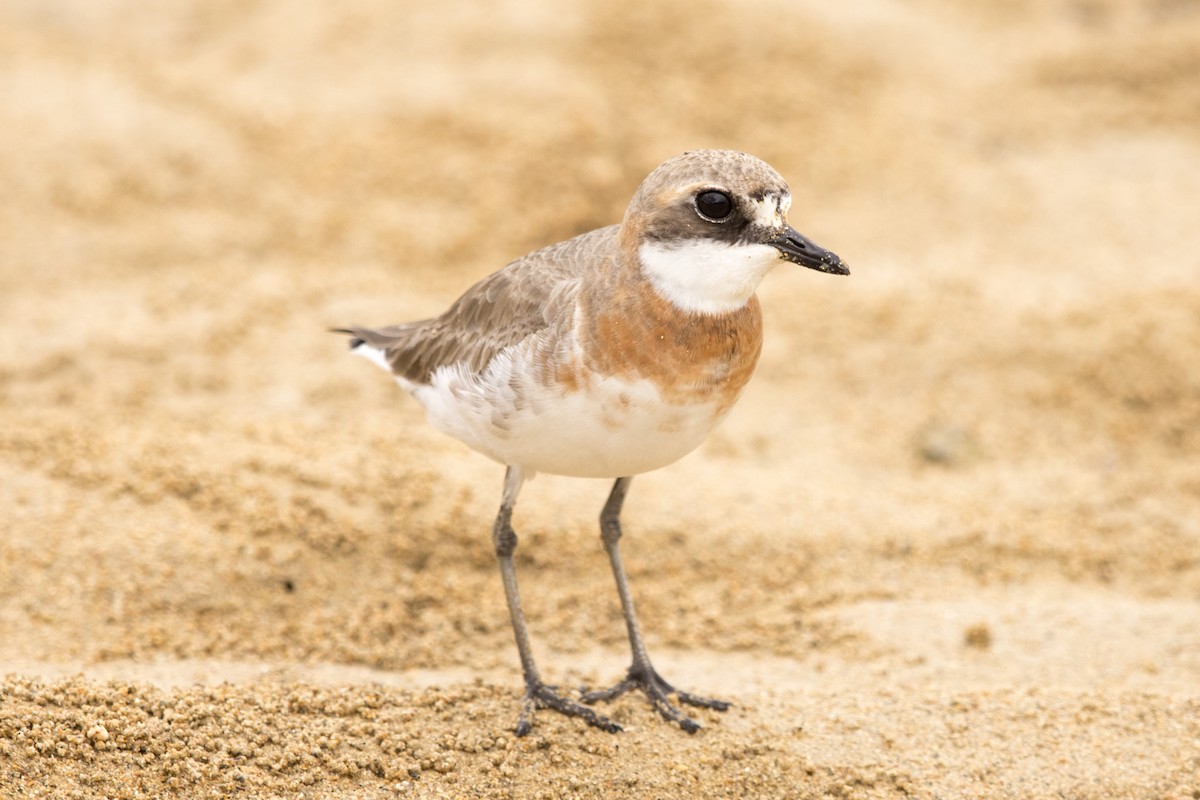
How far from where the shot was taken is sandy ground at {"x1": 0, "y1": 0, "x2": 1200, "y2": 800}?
4.78 m

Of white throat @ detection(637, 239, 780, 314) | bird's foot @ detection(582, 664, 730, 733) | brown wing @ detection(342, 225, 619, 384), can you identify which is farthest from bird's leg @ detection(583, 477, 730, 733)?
white throat @ detection(637, 239, 780, 314)

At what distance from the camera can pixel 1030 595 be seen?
6246 millimetres

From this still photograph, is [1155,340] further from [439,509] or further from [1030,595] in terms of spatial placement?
[439,509]

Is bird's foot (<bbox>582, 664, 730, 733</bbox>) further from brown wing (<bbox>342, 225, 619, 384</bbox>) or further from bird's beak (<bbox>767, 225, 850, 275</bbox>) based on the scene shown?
bird's beak (<bbox>767, 225, 850, 275</bbox>)

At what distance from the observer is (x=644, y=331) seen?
4.26 meters

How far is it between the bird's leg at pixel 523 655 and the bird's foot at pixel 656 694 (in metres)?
0.18

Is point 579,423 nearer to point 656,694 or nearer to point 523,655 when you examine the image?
point 523,655

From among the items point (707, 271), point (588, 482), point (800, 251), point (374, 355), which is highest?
point (800, 251)

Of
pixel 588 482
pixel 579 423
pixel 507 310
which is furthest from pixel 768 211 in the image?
pixel 588 482

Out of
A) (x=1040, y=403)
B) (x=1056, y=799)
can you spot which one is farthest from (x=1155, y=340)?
(x=1056, y=799)

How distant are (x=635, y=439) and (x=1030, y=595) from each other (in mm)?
2908

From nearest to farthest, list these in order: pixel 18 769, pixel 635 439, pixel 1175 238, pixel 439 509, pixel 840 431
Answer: pixel 18 769, pixel 635 439, pixel 439 509, pixel 840 431, pixel 1175 238

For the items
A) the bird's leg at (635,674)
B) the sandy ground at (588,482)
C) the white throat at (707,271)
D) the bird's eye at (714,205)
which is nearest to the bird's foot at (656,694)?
the bird's leg at (635,674)

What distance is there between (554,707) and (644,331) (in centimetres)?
167
